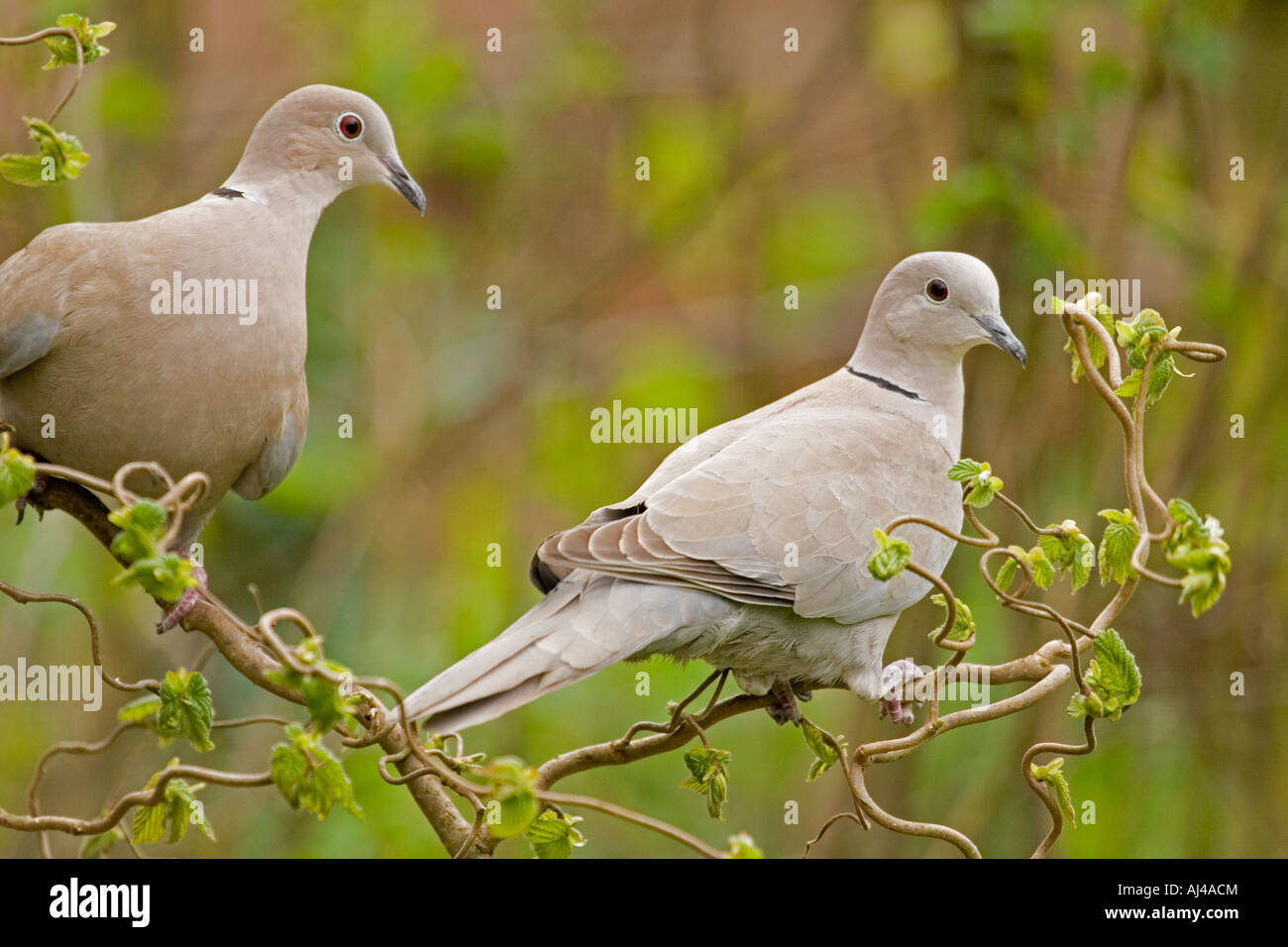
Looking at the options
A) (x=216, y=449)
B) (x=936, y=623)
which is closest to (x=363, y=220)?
(x=936, y=623)

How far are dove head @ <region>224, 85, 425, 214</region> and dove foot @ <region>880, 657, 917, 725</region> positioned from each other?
1299mm

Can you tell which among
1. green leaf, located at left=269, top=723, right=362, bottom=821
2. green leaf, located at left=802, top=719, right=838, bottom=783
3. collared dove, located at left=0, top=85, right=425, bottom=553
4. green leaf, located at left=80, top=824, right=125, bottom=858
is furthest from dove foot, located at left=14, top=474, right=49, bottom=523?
green leaf, located at left=802, top=719, right=838, bottom=783

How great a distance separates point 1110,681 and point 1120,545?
197mm

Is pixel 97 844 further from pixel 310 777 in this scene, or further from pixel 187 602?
pixel 310 777

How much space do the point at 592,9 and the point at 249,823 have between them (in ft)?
11.2

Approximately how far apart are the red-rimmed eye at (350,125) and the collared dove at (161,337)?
0.20 metres

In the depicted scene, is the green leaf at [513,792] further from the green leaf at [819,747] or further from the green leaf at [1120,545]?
the green leaf at [1120,545]

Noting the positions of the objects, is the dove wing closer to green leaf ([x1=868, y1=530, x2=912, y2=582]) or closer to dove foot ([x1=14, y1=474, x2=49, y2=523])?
green leaf ([x1=868, y1=530, x2=912, y2=582])

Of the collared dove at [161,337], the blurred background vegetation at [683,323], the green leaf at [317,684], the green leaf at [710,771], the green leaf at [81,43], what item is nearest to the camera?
the green leaf at [317,684]

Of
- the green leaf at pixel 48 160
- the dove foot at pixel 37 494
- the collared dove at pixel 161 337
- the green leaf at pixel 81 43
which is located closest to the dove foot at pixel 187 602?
the collared dove at pixel 161 337

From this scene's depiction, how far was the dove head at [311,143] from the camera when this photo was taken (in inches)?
107

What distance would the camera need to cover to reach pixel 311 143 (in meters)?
2.74

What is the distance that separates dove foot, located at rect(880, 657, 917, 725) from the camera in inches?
106

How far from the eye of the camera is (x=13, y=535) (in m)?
5.04
